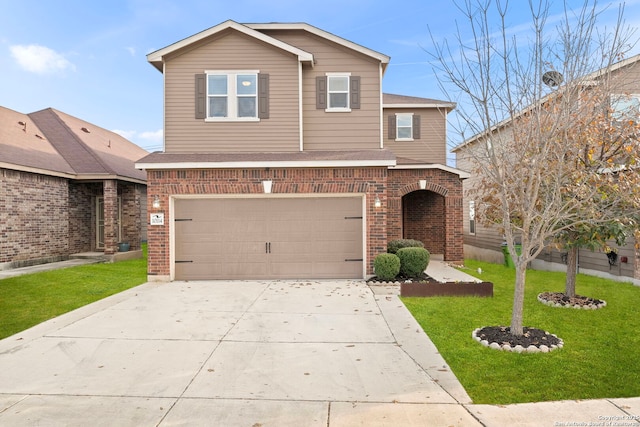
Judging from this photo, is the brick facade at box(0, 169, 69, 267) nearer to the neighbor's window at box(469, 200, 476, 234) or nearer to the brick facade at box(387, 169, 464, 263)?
the brick facade at box(387, 169, 464, 263)

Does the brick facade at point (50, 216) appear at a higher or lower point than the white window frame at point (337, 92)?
lower

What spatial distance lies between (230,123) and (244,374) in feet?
28.5

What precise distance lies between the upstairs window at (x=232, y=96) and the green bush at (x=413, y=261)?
5.83 metres

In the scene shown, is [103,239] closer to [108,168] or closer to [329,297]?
[108,168]

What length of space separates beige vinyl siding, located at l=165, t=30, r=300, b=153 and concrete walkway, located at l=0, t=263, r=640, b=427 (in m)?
5.59

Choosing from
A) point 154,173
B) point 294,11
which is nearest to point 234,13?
point 294,11

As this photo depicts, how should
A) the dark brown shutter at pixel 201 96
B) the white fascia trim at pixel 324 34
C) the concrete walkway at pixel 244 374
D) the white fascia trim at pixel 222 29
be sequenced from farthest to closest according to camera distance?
the white fascia trim at pixel 324 34
the dark brown shutter at pixel 201 96
the white fascia trim at pixel 222 29
the concrete walkway at pixel 244 374

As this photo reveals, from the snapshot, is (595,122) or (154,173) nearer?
(595,122)

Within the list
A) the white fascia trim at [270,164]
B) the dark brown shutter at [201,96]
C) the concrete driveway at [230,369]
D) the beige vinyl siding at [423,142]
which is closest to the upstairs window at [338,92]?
the white fascia trim at [270,164]

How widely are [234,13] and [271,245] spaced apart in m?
7.39

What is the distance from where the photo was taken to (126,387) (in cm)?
441

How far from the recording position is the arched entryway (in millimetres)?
16719

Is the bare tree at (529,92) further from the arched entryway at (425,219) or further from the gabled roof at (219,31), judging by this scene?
the arched entryway at (425,219)

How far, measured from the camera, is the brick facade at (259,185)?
11164 millimetres
